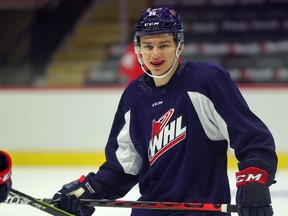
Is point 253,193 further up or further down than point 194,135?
further down

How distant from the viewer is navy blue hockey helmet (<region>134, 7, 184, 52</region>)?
2.31 m

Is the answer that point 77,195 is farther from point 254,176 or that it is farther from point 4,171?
point 254,176

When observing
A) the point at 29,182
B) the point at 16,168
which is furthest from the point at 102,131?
the point at 29,182

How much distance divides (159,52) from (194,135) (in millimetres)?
290

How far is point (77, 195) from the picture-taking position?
246cm

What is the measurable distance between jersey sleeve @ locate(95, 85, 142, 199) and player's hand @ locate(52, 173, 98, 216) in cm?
4

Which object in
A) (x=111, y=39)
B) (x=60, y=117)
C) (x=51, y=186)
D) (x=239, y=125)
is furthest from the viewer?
(x=111, y=39)

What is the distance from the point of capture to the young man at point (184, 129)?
219cm

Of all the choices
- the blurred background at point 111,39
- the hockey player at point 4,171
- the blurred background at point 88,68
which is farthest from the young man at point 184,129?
the blurred background at point 111,39

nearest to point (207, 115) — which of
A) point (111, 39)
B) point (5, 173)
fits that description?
point (5, 173)

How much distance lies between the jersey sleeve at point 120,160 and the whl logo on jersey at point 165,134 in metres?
0.14

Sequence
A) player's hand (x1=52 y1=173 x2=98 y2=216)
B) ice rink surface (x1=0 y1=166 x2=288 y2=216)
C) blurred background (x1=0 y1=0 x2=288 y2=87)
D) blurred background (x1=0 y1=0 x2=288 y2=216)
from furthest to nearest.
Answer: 1. blurred background (x1=0 y1=0 x2=288 y2=87)
2. blurred background (x1=0 y1=0 x2=288 y2=216)
3. ice rink surface (x1=0 y1=166 x2=288 y2=216)
4. player's hand (x1=52 y1=173 x2=98 y2=216)

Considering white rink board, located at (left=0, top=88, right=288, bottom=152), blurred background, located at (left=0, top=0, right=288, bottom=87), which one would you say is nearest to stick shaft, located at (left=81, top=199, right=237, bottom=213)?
white rink board, located at (left=0, top=88, right=288, bottom=152)

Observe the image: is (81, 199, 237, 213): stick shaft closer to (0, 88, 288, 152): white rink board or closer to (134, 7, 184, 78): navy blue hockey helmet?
(134, 7, 184, 78): navy blue hockey helmet
